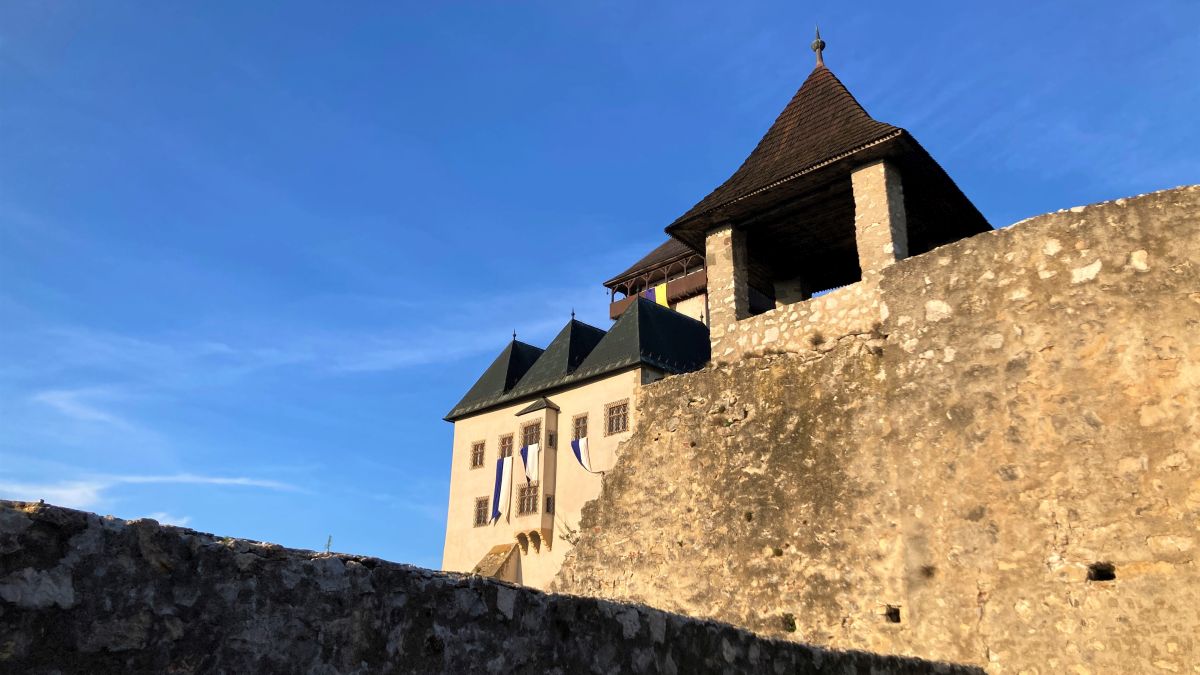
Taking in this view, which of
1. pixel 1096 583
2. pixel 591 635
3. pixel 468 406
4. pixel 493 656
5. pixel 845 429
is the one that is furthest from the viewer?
pixel 468 406

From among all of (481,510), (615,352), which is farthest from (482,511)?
(615,352)

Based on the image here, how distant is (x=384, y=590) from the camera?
3.57m

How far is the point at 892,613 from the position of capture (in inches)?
311

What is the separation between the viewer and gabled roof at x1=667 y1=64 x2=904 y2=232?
33.9 feet

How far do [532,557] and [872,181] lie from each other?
1875cm

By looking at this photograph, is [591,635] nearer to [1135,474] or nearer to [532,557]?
[1135,474]

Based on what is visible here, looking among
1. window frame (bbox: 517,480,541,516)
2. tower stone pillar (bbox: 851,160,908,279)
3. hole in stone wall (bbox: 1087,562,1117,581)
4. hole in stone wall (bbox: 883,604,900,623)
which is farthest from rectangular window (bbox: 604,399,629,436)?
hole in stone wall (bbox: 1087,562,1117,581)

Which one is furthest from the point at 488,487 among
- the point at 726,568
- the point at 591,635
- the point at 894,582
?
the point at 591,635

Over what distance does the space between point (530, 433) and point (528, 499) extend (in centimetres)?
216

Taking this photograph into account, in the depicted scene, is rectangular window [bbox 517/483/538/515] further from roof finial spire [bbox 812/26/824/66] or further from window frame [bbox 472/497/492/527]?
roof finial spire [bbox 812/26/824/66]

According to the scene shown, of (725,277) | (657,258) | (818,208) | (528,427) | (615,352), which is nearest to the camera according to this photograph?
(725,277)

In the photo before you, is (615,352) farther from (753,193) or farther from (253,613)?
(253,613)

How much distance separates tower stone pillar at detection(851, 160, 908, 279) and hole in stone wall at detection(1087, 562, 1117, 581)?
3606 millimetres

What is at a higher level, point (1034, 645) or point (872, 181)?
point (872, 181)
